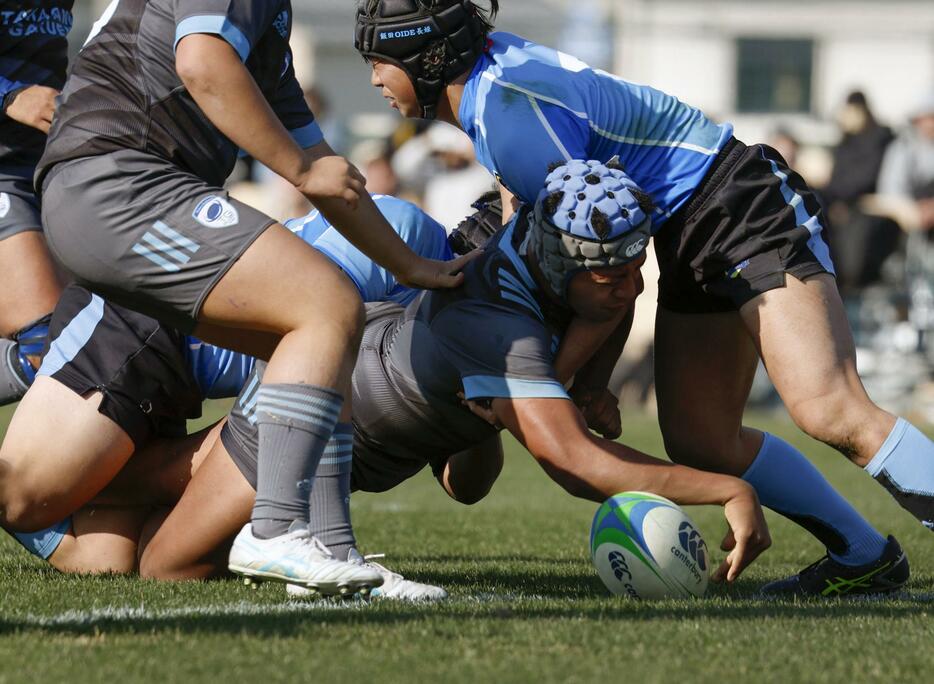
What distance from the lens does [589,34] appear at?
3475 cm

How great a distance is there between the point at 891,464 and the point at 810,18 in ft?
104

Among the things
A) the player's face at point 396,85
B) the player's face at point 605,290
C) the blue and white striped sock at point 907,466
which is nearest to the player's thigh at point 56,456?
the player's face at point 396,85

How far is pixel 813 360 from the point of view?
4.73 meters

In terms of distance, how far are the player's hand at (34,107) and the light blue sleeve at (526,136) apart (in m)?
2.04

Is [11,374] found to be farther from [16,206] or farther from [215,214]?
[215,214]

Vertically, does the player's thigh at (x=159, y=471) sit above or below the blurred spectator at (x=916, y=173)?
above

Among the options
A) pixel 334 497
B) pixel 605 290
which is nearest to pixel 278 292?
pixel 334 497

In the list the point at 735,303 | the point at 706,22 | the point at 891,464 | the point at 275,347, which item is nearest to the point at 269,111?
the point at 275,347

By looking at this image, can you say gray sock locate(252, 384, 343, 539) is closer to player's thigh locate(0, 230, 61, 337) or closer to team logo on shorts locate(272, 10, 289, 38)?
team logo on shorts locate(272, 10, 289, 38)

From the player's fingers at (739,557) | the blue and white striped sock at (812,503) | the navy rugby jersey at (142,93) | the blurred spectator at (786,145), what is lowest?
the blurred spectator at (786,145)

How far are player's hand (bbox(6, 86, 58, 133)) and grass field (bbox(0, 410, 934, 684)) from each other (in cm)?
173

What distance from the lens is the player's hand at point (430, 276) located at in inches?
185

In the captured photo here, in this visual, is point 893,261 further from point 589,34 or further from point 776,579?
point 589,34

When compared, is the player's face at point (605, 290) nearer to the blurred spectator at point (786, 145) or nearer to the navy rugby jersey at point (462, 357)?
the navy rugby jersey at point (462, 357)
